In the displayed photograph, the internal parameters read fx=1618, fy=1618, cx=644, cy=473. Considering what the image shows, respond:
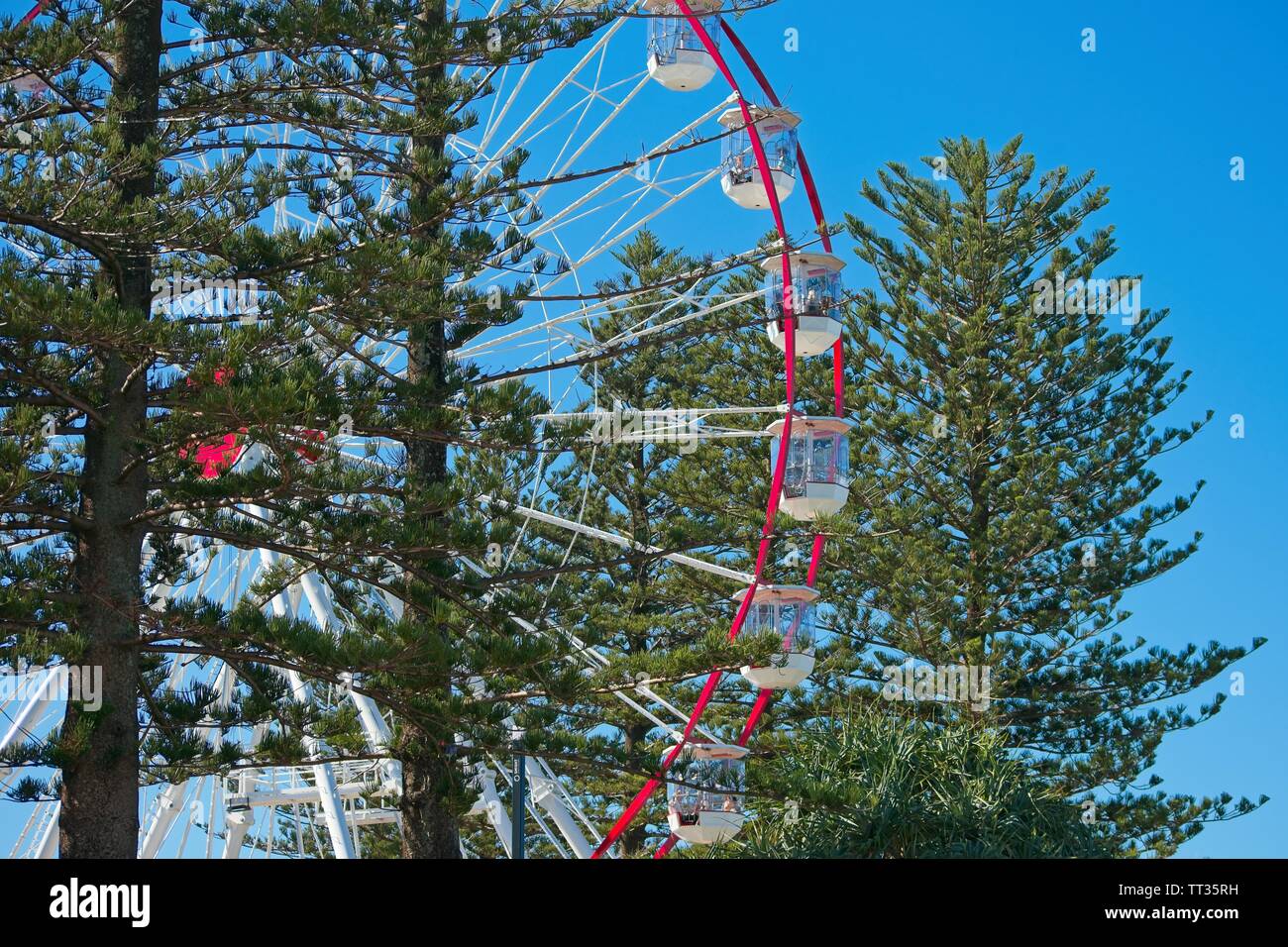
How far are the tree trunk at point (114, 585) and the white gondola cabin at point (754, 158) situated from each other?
4.52 metres

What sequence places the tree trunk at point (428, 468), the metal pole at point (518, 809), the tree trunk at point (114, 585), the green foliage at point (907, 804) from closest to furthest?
the tree trunk at point (114, 585) < the tree trunk at point (428, 468) < the metal pole at point (518, 809) < the green foliage at point (907, 804)

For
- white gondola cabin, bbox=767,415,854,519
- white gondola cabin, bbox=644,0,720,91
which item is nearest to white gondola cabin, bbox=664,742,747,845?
white gondola cabin, bbox=767,415,854,519

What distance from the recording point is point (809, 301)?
11633 mm

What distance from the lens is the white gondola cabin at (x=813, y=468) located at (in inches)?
459

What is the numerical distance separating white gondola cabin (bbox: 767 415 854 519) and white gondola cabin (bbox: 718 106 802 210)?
64.9 inches

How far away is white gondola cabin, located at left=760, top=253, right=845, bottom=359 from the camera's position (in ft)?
38.0

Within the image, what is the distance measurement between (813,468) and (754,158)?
90.2 inches

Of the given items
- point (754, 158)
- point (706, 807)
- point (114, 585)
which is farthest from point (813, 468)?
point (114, 585)

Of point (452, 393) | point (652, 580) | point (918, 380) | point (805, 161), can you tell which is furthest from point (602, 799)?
point (452, 393)

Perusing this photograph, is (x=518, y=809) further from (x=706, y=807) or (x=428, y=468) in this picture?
(x=428, y=468)

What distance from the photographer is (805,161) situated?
12250 mm

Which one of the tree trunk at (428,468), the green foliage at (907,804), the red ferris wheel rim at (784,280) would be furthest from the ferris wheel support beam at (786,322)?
the tree trunk at (428,468)

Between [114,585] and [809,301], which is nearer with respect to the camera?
[114,585]

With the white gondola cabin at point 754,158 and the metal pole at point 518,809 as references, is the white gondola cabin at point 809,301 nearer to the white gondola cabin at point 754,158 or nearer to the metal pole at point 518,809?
the white gondola cabin at point 754,158
